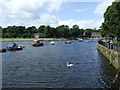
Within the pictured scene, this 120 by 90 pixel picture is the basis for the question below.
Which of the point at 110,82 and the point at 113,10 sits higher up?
the point at 113,10

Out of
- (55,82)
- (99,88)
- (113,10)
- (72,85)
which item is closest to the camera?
(99,88)

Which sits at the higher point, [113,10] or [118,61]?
[113,10]

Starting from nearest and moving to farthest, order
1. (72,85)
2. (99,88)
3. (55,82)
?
(99,88)
(72,85)
(55,82)

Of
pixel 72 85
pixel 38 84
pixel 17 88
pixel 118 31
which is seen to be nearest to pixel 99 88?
pixel 72 85

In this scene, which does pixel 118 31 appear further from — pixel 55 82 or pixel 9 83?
pixel 9 83

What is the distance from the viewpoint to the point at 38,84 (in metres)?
18.1

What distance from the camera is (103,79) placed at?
64.6 ft

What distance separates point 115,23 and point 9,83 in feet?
124

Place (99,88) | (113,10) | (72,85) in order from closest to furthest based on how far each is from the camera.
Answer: (99,88)
(72,85)
(113,10)

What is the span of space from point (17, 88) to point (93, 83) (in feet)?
28.3

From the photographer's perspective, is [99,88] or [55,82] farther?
[55,82]

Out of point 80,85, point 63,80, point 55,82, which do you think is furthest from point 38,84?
point 80,85

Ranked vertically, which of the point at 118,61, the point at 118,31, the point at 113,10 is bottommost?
the point at 118,61

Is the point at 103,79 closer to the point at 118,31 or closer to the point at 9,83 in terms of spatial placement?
the point at 9,83
